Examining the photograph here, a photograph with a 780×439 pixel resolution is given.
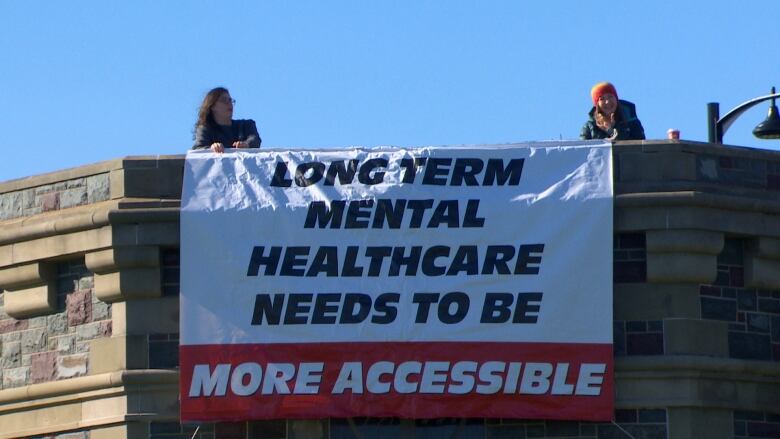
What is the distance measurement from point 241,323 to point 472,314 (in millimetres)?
1970

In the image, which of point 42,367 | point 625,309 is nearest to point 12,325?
point 42,367

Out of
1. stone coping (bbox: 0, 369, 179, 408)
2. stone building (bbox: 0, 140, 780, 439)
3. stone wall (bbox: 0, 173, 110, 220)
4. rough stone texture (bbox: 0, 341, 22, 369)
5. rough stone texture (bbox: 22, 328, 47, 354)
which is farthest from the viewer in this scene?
rough stone texture (bbox: 0, 341, 22, 369)

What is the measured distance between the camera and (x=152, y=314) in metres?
19.6

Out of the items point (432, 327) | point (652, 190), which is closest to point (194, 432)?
point (432, 327)

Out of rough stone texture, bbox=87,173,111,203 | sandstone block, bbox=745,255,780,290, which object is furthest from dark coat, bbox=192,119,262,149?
sandstone block, bbox=745,255,780,290

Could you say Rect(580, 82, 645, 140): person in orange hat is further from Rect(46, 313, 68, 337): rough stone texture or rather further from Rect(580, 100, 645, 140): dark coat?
Rect(46, 313, 68, 337): rough stone texture

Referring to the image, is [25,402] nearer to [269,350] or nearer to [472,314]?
[269,350]

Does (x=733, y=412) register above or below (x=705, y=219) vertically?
below

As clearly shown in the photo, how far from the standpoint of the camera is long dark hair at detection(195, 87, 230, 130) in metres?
19.9

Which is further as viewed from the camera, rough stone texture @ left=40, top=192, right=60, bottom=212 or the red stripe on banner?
rough stone texture @ left=40, top=192, right=60, bottom=212

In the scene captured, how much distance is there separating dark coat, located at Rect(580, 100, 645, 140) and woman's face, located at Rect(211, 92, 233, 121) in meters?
3.12

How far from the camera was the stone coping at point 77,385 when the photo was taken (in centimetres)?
1939

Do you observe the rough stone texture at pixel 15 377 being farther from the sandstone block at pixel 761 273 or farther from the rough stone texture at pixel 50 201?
the sandstone block at pixel 761 273

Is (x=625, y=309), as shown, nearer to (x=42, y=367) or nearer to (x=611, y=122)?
(x=611, y=122)
